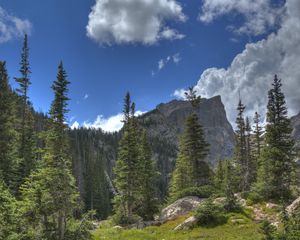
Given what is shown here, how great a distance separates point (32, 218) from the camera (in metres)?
21.1

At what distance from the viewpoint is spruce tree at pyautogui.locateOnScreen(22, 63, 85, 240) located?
21453mm

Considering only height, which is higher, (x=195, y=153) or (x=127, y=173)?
(x=195, y=153)

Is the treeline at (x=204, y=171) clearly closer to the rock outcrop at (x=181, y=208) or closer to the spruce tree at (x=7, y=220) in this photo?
the rock outcrop at (x=181, y=208)

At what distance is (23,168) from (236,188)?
31.7 meters

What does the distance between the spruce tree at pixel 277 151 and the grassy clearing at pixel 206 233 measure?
6.57 m

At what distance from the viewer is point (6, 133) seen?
32.4m

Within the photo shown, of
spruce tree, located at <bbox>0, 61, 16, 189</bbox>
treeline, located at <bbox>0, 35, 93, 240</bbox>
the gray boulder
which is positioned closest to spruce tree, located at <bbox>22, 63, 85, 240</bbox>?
treeline, located at <bbox>0, 35, 93, 240</bbox>

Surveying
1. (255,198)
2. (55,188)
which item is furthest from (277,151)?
(55,188)

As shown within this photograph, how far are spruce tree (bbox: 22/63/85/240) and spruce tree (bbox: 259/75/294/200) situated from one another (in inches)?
739

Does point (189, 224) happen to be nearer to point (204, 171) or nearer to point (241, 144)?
point (204, 171)

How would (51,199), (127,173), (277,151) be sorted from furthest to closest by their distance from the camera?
(127,173) < (277,151) < (51,199)

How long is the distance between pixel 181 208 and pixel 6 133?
18963 millimetres

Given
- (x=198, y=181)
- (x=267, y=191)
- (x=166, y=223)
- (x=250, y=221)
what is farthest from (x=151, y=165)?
(x=250, y=221)

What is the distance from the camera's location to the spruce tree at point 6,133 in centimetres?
3219
